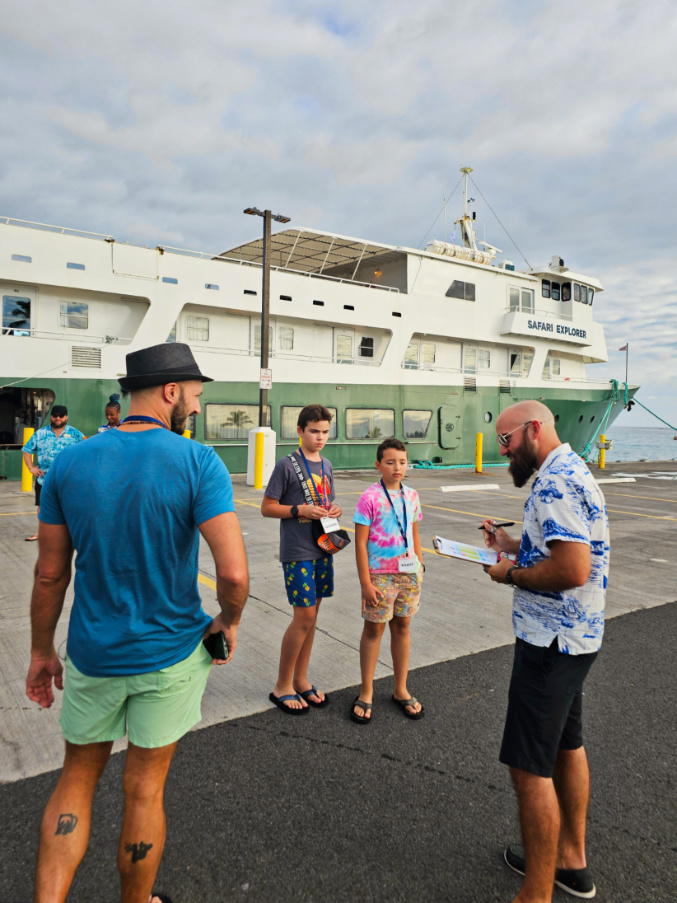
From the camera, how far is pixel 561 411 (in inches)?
841

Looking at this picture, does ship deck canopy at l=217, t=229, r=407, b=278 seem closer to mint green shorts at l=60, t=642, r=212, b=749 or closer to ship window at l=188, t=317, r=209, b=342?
ship window at l=188, t=317, r=209, b=342

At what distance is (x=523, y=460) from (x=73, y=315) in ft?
48.3

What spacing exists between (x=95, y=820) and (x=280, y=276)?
1594cm

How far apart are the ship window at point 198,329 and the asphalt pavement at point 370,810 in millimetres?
14049

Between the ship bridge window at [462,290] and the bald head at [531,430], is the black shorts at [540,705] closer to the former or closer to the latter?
the bald head at [531,430]

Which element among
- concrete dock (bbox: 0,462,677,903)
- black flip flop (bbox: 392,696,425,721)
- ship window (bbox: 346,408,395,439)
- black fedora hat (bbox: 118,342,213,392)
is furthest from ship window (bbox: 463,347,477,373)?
black fedora hat (bbox: 118,342,213,392)

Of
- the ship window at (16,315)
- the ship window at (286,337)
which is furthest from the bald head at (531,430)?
the ship window at (286,337)

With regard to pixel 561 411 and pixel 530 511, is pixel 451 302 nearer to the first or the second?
pixel 561 411

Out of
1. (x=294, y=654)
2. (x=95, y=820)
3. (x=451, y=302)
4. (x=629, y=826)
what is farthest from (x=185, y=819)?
(x=451, y=302)

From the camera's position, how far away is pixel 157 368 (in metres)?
1.87

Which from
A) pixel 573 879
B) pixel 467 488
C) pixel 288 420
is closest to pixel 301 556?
pixel 573 879

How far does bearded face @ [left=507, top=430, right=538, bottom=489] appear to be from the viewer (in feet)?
7.25

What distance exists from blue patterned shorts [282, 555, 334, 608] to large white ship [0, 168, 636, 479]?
12.2m

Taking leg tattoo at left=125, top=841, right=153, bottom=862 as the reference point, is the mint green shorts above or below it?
above
